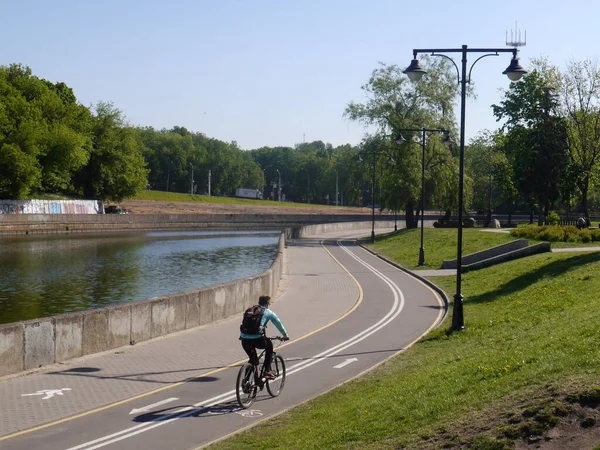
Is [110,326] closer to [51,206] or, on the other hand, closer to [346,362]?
[346,362]

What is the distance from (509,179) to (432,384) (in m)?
61.8

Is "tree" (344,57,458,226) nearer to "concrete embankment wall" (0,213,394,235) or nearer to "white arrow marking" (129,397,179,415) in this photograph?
"concrete embankment wall" (0,213,394,235)

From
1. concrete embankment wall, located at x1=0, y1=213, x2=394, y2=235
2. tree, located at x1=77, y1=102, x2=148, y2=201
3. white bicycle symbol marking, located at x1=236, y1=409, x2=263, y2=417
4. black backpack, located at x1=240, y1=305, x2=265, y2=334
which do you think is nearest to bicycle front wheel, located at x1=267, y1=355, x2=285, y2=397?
white bicycle symbol marking, located at x1=236, y1=409, x2=263, y2=417

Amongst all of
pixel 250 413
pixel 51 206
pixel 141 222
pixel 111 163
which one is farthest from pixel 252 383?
pixel 111 163

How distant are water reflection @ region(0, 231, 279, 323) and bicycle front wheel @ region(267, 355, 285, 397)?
16.1 meters

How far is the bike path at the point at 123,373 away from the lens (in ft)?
39.5

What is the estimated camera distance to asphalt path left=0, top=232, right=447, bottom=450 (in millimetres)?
10695

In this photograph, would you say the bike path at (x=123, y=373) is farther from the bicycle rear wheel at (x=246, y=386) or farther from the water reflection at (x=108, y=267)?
the water reflection at (x=108, y=267)

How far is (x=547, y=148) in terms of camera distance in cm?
6053

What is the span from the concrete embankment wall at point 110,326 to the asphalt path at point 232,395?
2.16m

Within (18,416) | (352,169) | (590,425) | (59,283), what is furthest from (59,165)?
(590,425)

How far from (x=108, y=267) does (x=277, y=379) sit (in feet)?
115

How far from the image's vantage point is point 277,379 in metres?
13.7

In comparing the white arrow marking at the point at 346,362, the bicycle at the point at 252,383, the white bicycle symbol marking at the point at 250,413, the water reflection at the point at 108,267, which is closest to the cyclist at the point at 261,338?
the bicycle at the point at 252,383
